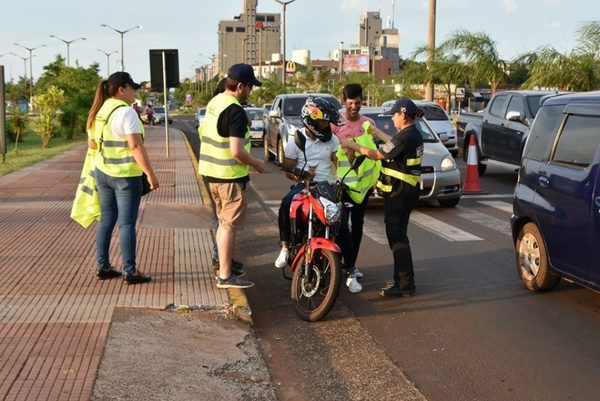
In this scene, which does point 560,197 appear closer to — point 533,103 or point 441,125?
point 533,103

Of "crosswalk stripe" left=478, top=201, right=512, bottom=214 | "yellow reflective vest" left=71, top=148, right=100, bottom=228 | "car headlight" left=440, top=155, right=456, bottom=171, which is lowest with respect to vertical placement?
"crosswalk stripe" left=478, top=201, right=512, bottom=214

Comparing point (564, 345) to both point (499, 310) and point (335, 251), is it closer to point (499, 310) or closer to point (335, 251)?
point (499, 310)

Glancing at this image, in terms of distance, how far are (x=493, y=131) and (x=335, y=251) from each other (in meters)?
12.0

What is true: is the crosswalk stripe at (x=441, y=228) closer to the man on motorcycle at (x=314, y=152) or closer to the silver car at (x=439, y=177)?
the silver car at (x=439, y=177)

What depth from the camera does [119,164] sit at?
7.13 metres

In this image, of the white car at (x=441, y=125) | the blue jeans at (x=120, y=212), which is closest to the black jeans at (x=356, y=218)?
the blue jeans at (x=120, y=212)

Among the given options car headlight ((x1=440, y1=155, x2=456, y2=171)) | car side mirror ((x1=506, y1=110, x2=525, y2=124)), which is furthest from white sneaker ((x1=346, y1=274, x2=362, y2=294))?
car side mirror ((x1=506, y1=110, x2=525, y2=124))

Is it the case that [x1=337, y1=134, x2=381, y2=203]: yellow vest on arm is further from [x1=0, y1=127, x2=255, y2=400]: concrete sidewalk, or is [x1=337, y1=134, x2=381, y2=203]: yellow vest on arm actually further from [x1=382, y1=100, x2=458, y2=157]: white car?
[x1=382, y1=100, x2=458, y2=157]: white car

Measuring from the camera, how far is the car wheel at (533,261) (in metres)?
7.15

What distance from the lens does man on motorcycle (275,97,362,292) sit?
6852 mm

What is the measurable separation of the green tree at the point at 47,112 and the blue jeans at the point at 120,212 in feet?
102

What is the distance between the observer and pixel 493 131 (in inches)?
688

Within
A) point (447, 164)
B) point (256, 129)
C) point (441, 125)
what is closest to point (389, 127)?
point (447, 164)

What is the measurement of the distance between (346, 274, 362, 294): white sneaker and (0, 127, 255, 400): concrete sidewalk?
3.42 ft
